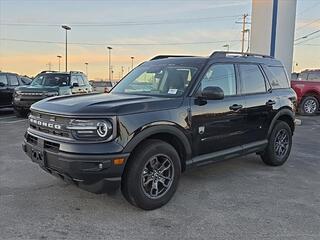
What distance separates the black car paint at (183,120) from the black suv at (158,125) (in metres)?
0.01

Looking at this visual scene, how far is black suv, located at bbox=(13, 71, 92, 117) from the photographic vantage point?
12898 mm

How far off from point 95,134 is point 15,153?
4090 mm

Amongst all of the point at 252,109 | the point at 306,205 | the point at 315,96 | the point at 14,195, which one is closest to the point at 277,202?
the point at 306,205

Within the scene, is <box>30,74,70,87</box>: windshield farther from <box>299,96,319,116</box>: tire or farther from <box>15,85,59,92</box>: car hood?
<box>299,96,319,116</box>: tire

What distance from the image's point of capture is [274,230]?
3.90m

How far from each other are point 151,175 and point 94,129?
95 cm

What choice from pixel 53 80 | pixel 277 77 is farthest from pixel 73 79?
pixel 277 77

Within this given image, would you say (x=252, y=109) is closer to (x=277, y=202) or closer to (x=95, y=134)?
(x=277, y=202)

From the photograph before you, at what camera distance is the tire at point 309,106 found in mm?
15633

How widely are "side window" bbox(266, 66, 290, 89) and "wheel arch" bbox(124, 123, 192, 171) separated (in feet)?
8.24

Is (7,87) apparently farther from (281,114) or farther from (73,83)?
(281,114)

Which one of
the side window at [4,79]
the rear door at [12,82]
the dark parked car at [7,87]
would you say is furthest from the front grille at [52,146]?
the side window at [4,79]

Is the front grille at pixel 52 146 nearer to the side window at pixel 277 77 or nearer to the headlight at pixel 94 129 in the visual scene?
the headlight at pixel 94 129

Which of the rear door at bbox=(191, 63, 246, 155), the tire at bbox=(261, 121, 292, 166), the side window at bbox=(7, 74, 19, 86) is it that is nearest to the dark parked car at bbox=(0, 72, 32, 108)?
the side window at bbox=(7, 74, 19, 86)
